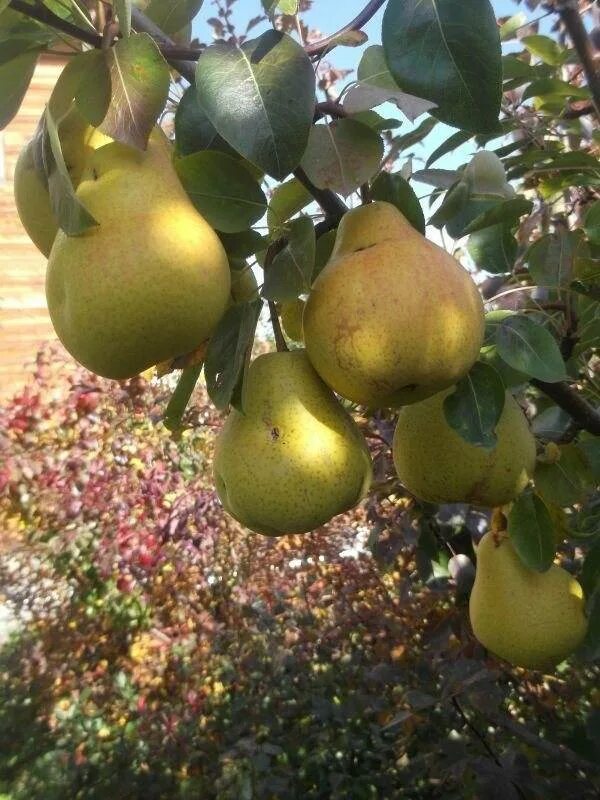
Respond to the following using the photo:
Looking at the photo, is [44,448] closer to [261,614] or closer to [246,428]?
[261,614]

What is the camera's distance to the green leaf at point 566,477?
116 cm

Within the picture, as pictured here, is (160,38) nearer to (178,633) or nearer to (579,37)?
(579,37)

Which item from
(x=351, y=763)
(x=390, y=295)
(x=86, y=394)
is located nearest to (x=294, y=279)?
(x=390, y=295)

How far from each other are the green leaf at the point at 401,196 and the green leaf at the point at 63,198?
1.12ft

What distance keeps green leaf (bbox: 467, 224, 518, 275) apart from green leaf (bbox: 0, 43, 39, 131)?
783 millimetres

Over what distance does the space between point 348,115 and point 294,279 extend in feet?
0.59

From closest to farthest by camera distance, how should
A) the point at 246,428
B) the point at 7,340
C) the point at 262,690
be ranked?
the point at 246,428 → the point at 262,690 → the point at 7,340

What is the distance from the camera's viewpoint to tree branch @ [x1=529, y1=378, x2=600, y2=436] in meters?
1.01

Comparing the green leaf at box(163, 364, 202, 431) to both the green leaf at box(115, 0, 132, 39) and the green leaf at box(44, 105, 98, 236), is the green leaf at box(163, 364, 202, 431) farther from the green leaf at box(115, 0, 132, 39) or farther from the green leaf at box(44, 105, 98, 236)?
the green leaf at box(115, 0, 132, 39)

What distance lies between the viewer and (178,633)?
127 inches

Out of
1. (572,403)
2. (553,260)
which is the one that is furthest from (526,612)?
(553,260)

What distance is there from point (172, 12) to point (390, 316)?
1.32ft

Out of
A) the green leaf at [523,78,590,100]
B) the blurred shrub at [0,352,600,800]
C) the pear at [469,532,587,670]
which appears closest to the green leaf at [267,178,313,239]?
the pear at [469,532,587,670]

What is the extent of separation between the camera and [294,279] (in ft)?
2.30
